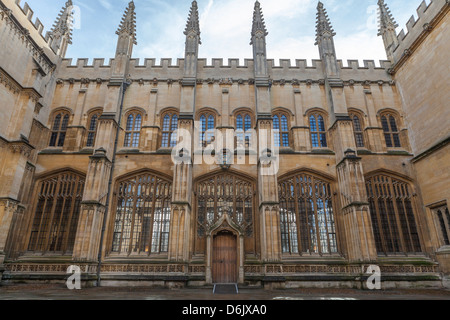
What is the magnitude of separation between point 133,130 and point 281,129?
10151mm

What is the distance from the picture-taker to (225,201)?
1588cm

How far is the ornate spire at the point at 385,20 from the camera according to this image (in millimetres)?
20422

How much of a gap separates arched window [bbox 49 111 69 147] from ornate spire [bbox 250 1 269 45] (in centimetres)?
1462

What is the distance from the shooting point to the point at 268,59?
65.6 ft

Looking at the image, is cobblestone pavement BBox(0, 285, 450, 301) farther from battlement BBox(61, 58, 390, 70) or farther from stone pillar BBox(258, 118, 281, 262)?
battlement BBox(61, 58, 390, 70)

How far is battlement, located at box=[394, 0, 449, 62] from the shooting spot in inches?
613

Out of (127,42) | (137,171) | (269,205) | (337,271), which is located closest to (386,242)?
(337,271)

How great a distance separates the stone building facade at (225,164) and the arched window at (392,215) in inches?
3.0

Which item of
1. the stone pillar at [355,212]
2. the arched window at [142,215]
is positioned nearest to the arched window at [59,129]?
the arched window at [142,215]

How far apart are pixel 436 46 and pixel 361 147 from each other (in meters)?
7.08

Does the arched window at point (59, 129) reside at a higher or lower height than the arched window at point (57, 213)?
higher

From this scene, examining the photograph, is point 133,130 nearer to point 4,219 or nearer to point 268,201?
point 4,219

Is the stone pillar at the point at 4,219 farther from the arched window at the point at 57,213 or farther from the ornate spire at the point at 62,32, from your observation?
the ornate spire at the point at 62,32
